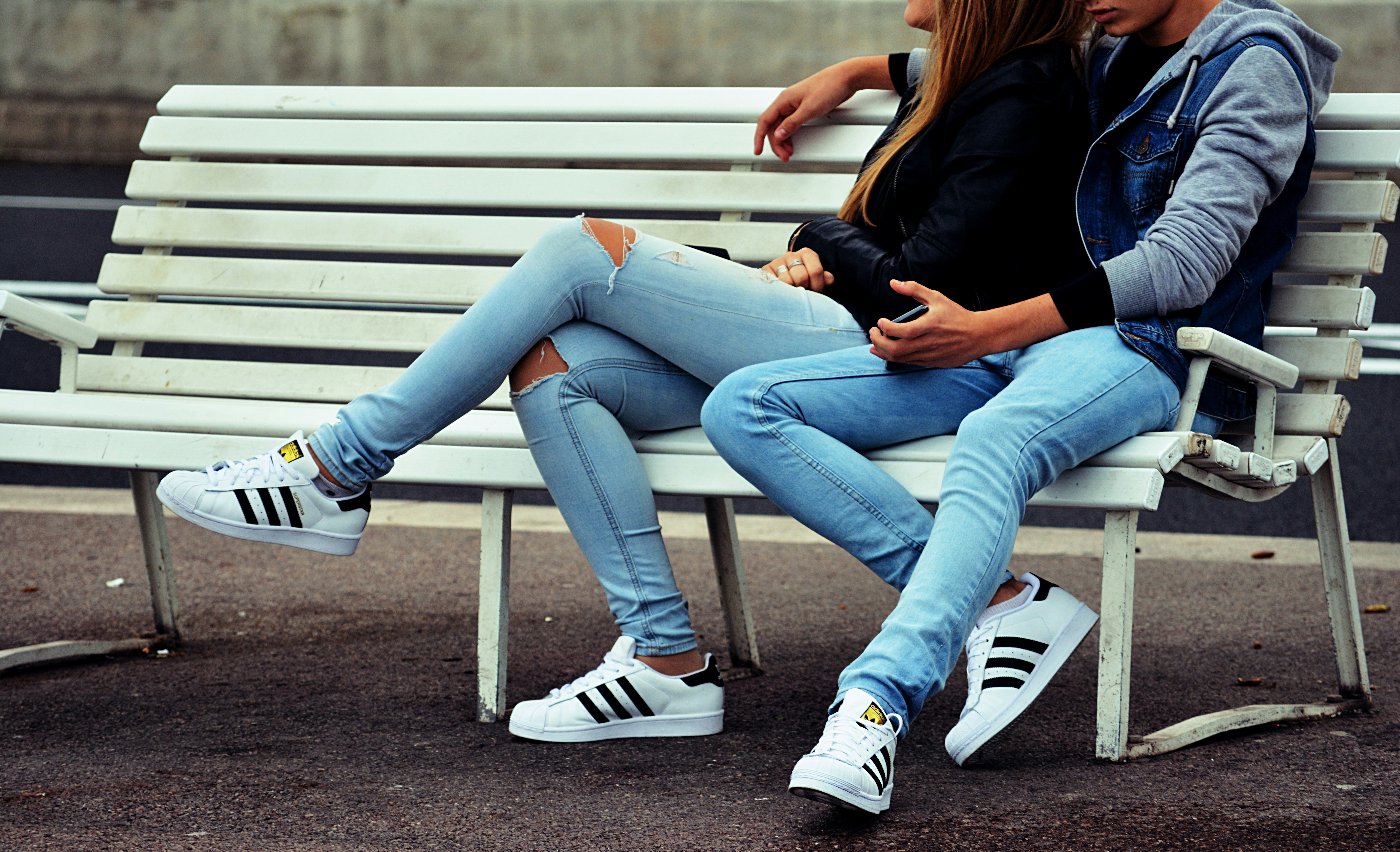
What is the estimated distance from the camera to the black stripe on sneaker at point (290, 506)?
272 cm

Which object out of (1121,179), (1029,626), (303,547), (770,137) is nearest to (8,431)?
(303,547)

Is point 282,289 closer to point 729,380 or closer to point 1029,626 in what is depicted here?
point 729,380

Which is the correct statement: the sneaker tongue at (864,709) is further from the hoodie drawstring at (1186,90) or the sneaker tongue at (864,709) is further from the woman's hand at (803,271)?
the hoodie drawstring at (1186,90)

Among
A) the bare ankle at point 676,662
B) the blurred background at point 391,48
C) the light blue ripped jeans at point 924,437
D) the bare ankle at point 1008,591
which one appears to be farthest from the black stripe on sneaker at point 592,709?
the blurred background at point 391,48

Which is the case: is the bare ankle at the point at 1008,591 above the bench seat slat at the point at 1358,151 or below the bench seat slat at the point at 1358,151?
below

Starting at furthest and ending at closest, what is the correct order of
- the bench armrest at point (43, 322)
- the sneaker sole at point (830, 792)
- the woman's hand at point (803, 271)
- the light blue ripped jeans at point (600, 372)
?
the bench armrest at point (43, 322) → the woman's hand at point (803, 271) → the light blue ripped jeans at point (600, 372) → the sneaker sole at point (830, 792)

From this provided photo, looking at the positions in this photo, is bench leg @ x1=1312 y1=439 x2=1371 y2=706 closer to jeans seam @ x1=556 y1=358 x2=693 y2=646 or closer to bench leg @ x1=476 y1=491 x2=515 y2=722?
jeans seam @ x1=556 y1=358 x2=693 y2=646

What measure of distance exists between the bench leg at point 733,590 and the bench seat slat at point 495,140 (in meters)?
0.82

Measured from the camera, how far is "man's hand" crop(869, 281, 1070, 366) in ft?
8.30

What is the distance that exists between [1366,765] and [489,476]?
161 cm

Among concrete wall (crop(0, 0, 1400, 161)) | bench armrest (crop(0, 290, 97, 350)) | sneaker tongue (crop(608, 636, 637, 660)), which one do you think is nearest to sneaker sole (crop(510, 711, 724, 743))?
sneaker tongue (crop(608, 636, 637, 660))

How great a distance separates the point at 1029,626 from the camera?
253cm

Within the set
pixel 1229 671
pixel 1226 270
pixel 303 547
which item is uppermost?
pixel 1226 270

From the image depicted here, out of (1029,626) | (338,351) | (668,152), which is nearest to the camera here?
(1029,626)
